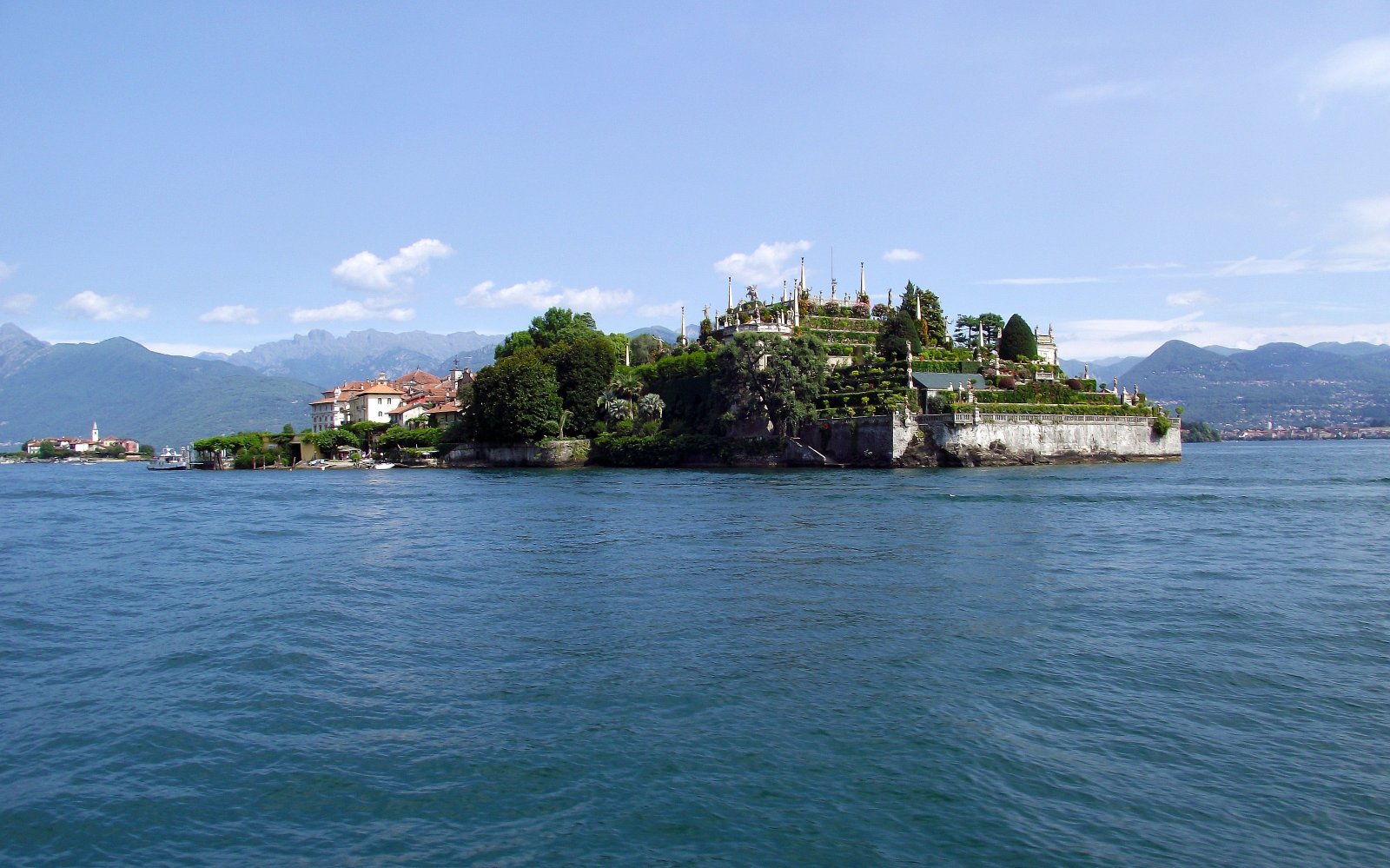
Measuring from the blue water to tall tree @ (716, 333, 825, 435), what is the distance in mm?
44816

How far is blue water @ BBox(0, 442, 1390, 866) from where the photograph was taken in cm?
946

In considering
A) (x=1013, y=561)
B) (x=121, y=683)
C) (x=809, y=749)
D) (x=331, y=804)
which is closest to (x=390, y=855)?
(x=331, y=804)

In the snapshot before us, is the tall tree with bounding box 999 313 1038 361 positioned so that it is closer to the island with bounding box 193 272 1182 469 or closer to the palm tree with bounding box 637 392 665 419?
the island with bounding box 193 272 1182 469

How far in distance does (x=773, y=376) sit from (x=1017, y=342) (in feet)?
98.2

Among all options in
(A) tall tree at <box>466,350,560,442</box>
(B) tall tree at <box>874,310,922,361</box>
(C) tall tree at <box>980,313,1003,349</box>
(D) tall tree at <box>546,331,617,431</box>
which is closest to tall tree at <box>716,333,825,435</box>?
(B) tall tree at <box>874,310,922,361</box>

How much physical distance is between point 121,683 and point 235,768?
202 inches

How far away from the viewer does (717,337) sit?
9619cm

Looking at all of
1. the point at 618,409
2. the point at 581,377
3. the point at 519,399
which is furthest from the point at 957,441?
the point at 519,399

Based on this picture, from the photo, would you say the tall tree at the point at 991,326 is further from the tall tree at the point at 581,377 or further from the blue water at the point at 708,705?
the blue water at the point at 708,705

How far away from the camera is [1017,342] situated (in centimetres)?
8931

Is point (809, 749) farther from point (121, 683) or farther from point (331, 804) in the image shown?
point (121, 683)

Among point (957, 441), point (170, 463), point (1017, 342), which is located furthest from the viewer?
point (170, 463)

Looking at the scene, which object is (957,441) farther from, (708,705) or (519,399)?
(708,705)

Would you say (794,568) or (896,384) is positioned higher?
(896,384)
